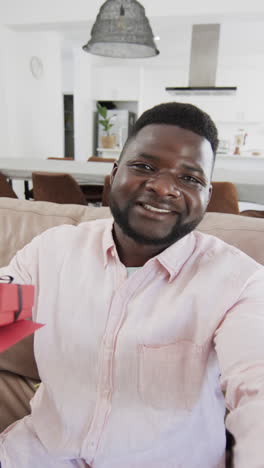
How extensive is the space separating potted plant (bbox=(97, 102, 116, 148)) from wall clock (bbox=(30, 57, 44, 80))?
1.50 m

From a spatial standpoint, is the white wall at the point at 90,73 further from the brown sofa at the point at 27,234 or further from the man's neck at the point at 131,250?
the man's neck at the point at 131,250

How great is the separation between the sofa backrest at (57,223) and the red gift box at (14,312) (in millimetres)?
705

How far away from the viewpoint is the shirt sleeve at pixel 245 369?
437 millimetres

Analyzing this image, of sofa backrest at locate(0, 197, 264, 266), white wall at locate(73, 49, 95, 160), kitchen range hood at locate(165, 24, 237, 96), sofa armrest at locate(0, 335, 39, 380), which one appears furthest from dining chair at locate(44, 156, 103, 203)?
white wall at locate(73, 49, 95, 160)

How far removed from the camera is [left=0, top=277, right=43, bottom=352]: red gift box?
35 centimetres

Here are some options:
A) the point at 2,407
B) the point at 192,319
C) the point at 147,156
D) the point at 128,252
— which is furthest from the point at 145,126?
the point at 2,407

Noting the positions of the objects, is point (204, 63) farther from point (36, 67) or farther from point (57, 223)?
point (57, 223)

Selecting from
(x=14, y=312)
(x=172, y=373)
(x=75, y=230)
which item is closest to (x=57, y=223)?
(x=75, y=230)

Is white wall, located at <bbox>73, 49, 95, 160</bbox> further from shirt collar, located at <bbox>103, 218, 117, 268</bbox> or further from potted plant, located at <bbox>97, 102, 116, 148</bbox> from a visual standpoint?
shirt collar, located at <bbox>103, 218, 117, 268</bbox>

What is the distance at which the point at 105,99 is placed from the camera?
288 inches

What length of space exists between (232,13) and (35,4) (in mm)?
2483

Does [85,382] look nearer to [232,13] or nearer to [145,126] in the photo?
[145,126]

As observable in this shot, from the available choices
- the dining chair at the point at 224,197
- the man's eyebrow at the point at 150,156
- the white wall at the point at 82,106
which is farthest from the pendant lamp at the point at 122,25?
the white wall at the point at 82,106

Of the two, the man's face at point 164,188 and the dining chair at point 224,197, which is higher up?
the man's face at point 164,188
